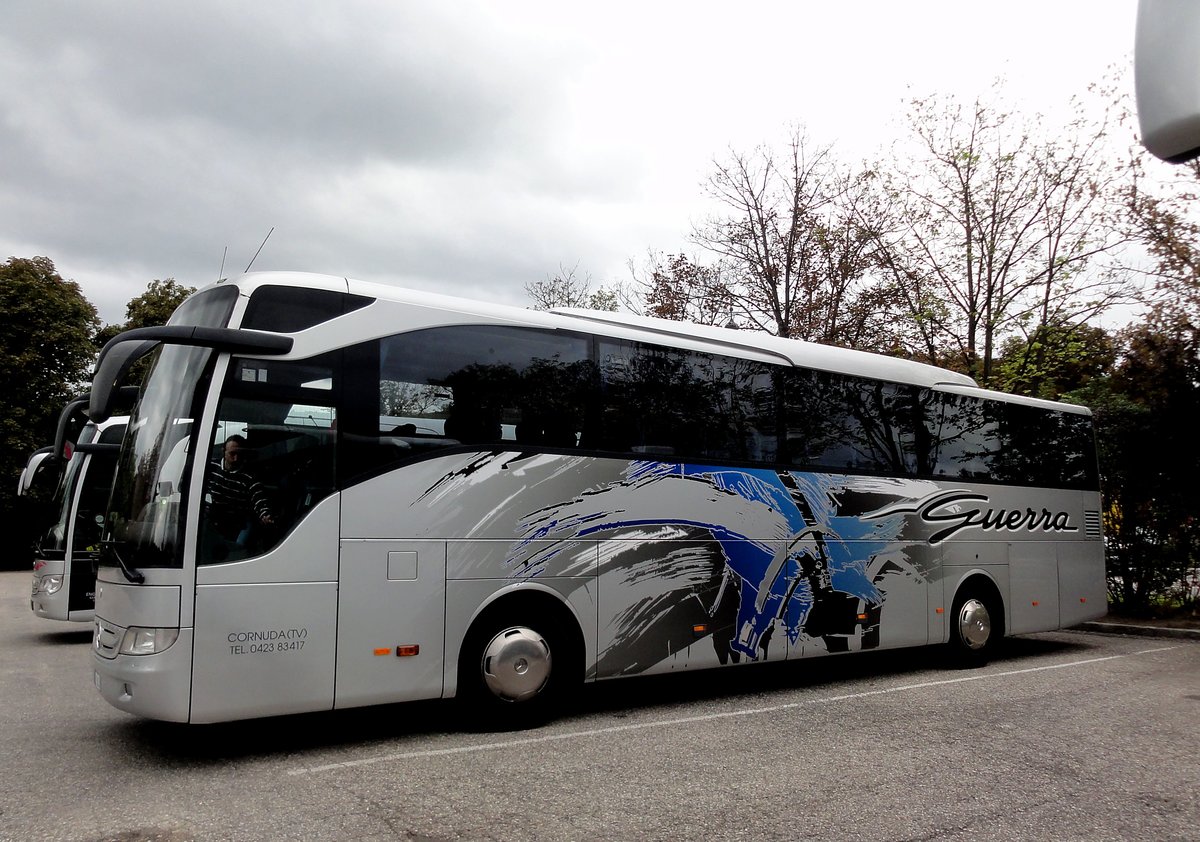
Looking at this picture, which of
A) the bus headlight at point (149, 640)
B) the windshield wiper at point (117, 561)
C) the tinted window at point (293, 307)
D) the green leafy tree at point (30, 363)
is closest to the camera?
the bus headlight at point (149, 640)

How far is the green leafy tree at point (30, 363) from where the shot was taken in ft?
122

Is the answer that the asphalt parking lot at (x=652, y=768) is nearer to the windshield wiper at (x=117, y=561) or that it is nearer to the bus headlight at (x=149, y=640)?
the bus headlight at (x=149, y=640)

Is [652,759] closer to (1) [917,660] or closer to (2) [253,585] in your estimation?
(2) [253,585]

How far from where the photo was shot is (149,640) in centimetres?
597

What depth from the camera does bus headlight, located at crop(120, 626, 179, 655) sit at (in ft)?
19.5

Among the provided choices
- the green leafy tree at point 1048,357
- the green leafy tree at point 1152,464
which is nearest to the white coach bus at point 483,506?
the green leafy tree at point 1152,464

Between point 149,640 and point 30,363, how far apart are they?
3874cm

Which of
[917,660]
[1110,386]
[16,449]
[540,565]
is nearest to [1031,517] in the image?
[917,660]

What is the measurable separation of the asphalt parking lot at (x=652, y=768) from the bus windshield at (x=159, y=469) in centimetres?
147

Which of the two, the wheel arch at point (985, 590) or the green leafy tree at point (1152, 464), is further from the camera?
the green leafy tree at point (1152, 464)

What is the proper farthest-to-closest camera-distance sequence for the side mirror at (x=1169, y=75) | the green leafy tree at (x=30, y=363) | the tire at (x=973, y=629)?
the green leafy tree at (x=30, y=363) < the tire at (x=973, y=629) < the side mirror at (x=1169, y=75)

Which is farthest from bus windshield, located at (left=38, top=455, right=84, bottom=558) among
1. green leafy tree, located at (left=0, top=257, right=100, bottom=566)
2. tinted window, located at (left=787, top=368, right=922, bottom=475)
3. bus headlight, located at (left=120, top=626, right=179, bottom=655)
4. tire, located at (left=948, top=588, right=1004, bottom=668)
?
green leafy tree, located at (left=0, top=257, right=100, bottom=566)

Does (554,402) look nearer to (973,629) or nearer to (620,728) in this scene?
(620,728)

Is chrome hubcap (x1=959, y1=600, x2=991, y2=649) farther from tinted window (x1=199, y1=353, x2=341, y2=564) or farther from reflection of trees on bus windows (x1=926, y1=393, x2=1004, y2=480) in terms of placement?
tinted window (x1=199, y1=353, x2=341, y2=564)
